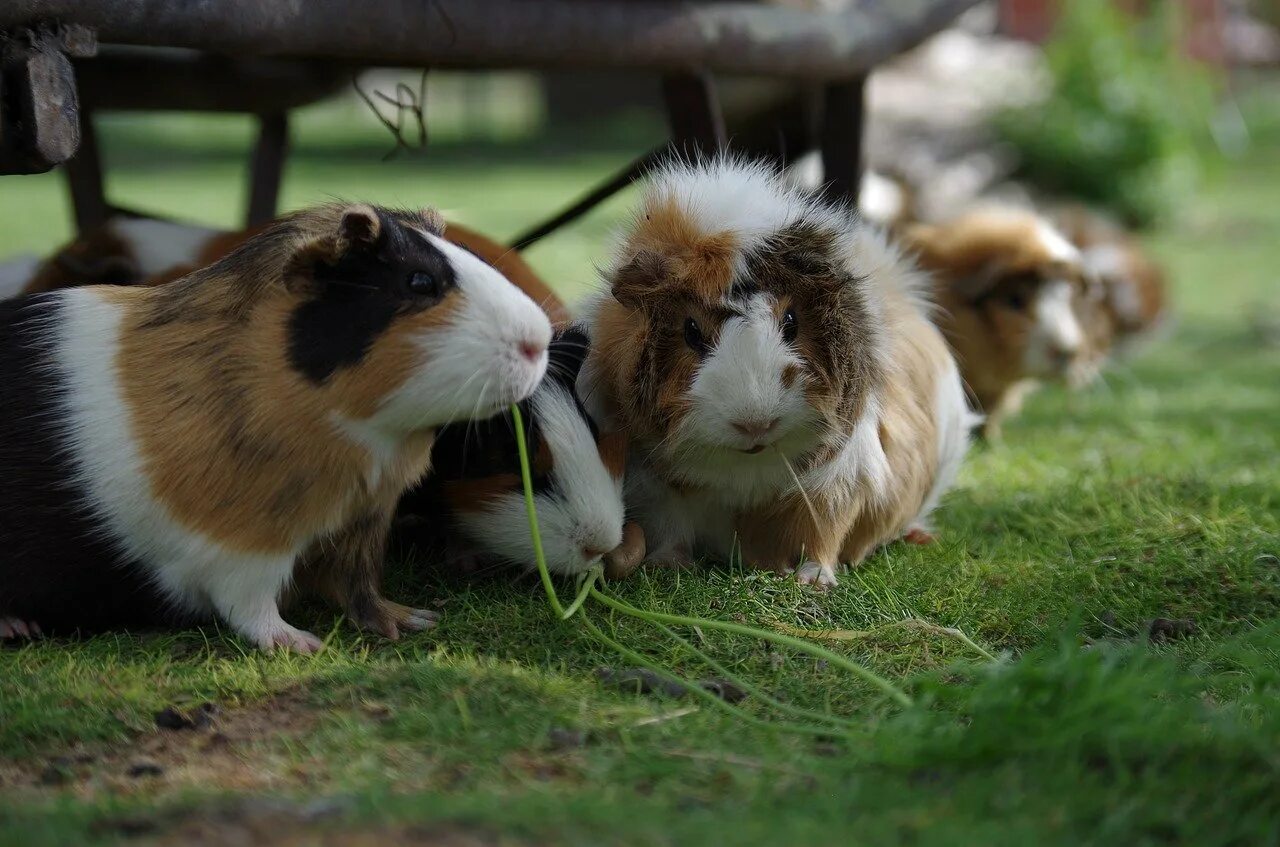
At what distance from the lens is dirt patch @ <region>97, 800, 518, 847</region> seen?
1431 millimetres

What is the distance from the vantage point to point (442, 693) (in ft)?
6.64

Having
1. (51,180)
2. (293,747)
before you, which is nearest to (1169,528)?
(293,747)

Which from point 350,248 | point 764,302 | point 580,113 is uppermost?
point 350,248

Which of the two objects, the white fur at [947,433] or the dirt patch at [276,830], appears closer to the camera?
the dirt patch at [276,830]

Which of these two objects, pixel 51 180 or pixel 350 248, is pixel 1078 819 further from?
pixel 51 180

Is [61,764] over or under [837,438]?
under

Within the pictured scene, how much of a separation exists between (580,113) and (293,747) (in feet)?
52.3

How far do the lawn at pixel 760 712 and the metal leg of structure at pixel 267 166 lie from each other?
84.0 inches

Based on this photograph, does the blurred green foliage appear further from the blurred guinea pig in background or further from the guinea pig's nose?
the guinea pig's nose

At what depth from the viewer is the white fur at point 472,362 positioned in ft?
6.70

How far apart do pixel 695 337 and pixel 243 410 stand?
0.81 m

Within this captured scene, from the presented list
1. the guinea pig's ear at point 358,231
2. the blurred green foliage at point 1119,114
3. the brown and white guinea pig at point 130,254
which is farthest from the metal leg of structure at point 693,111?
the blurred green foliage at point 1119,114

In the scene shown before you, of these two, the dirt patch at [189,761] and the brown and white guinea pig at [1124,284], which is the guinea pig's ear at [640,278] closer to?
the dirt patch at [189,761]

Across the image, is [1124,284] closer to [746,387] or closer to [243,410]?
[746,387]
